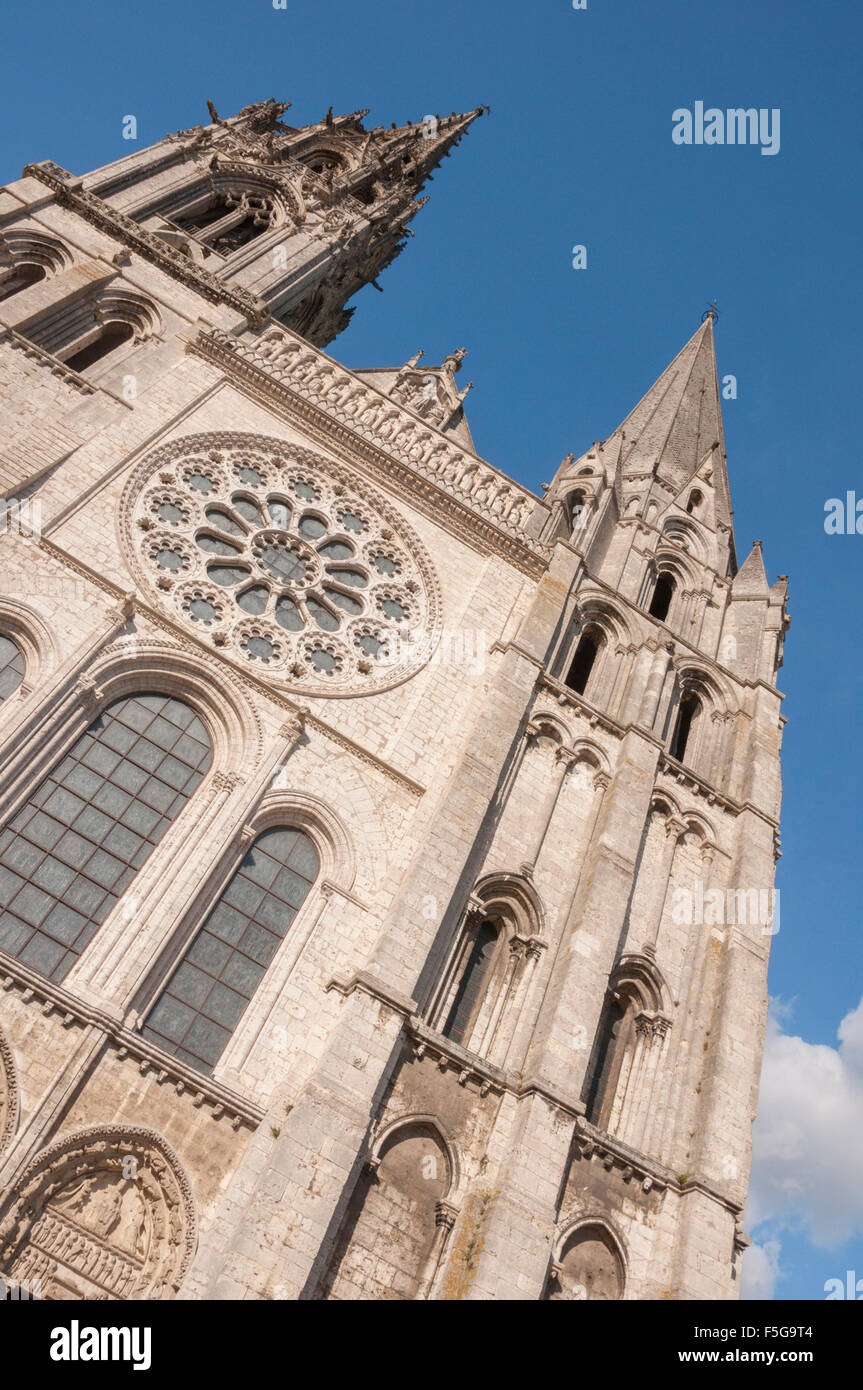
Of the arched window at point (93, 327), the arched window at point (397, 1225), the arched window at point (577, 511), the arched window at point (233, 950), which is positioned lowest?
the arched window at point (397, 1225)

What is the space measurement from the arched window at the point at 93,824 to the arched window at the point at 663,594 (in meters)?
12.4

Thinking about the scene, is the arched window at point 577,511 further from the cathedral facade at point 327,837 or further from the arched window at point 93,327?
the arched window at point 93,327

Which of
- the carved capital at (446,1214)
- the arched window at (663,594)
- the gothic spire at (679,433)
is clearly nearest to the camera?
the carved capital at (446,1214)

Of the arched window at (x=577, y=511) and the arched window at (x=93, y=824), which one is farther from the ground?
the arched window at (x=577, y=511)

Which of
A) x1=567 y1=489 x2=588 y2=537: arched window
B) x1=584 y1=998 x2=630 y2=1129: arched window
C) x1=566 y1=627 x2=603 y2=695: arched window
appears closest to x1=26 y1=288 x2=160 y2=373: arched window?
x1=567 y1=489 x2=588 y2=537: arched window

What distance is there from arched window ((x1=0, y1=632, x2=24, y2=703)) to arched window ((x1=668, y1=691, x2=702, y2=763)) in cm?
1124

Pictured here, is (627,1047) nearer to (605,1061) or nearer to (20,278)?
(605,1061)

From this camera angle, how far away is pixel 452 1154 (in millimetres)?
11820

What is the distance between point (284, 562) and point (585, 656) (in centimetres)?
620

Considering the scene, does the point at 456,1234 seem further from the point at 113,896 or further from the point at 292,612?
the point at 292,612

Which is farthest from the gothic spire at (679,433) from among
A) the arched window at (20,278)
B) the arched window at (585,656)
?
the arched window at (20,278)

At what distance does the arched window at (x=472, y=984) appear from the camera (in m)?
13.3

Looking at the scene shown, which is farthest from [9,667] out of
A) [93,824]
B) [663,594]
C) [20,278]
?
[663,594]
